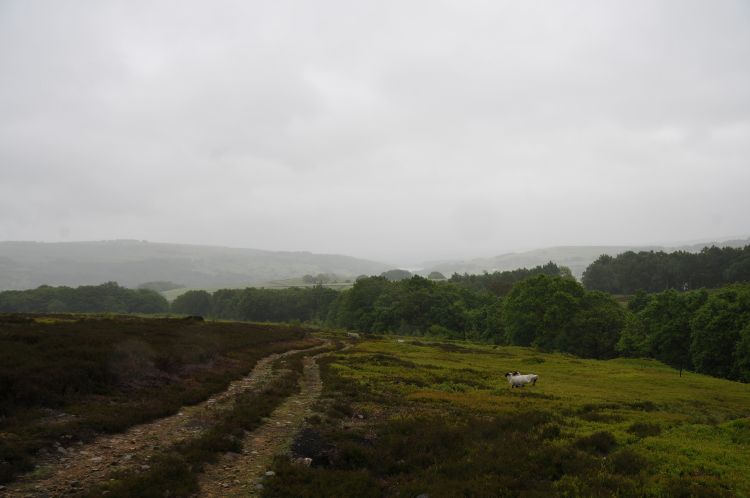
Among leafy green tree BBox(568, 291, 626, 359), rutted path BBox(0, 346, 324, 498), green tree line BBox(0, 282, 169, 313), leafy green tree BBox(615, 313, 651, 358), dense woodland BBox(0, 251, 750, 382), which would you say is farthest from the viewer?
green tree line BBox(0, 282, 169, 313)

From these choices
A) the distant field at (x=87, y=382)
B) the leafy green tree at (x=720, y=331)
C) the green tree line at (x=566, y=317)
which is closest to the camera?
the distant field at (x=87, y=382)

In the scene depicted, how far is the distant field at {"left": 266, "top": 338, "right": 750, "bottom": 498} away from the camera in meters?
13.5

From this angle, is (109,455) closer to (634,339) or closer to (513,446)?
(513,446)

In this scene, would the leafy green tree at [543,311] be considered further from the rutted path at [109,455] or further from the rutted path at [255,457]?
the rutted path at [109,455]

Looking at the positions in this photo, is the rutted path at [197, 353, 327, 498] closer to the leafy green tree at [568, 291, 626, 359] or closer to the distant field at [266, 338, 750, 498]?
the distant field at [266, 338, 750, 498]

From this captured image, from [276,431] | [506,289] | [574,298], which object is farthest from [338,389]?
[506,289]

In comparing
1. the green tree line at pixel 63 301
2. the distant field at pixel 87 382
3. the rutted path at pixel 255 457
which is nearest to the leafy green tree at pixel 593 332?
the distant field at pixel 87 382

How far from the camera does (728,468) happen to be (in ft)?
49.6

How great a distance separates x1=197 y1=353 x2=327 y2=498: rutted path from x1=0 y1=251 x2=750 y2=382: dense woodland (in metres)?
72.8

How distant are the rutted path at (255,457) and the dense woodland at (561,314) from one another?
72.8 metres

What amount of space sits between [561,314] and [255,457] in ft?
300

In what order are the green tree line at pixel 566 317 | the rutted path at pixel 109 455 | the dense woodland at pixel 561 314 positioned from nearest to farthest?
the rutted path at pixel 109 455
the green tree line at pixel 566 317
the dense woodland at pixel 561 314

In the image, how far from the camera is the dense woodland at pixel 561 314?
236ft

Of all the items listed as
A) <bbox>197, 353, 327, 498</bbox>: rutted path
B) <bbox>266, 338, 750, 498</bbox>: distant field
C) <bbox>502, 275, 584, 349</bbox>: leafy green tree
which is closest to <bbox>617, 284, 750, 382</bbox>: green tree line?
<bbox>502, 275, 584, 349</bbox>: leafy green tree
